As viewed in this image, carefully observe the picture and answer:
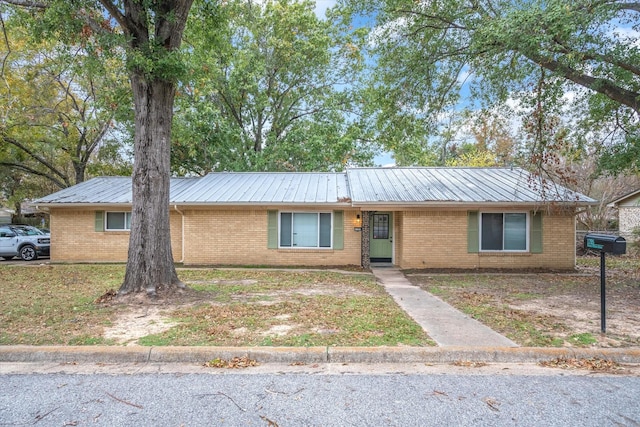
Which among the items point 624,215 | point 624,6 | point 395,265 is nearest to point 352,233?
point 395,265

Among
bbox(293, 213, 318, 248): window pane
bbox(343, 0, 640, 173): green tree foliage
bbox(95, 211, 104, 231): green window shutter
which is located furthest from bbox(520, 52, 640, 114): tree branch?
bbox(95, 211, 104, 231): green window shutter

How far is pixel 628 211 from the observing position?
71.3ft

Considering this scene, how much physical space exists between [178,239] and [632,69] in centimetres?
1427

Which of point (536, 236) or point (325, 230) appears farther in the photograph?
point (325, 230)

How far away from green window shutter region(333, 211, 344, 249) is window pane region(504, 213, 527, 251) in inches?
222

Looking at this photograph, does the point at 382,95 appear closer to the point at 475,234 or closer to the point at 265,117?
the point at 475,234

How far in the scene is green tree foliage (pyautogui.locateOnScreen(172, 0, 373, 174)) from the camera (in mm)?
19328

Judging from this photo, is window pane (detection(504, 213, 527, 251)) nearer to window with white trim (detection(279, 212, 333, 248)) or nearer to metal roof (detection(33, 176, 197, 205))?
window with white trim (detection(279, 212, 333, 248))

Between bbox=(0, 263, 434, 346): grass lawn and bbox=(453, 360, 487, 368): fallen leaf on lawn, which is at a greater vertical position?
bbox=(0, 263, 434, 346): grass lawn

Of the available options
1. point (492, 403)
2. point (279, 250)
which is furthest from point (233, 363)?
point (279, 250)

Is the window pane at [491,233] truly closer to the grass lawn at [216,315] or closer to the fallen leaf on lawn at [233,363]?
the grass lawn at [216,315]

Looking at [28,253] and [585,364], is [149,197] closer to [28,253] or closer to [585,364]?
[585,364]

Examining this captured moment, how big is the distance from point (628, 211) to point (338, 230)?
1972cm

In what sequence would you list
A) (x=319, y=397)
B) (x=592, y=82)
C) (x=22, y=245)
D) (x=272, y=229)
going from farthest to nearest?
(x=22, y=245), (x=272, y=229), (x=592, y=82), (x=319, y=397)
